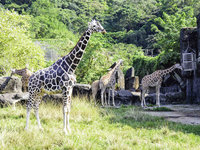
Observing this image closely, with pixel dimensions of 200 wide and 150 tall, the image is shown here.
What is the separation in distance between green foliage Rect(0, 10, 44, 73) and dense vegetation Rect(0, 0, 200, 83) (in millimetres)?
92

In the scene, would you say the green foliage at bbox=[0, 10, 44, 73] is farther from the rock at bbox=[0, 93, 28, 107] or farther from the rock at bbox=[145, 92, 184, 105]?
the rock at bbox=[145, 92, 184, 105]

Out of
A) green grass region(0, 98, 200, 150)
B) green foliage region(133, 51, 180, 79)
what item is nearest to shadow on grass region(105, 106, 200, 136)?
green grass region(0, 98, 200, 150)

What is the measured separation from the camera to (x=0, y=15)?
13891 mm

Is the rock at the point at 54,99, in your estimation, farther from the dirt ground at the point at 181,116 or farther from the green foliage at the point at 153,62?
the green foliage at the point at 153,62

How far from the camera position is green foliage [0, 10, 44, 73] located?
42.9 feet

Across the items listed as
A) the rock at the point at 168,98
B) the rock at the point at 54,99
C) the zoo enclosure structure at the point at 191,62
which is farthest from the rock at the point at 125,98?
the zoo enclosure structure at the point at 191,62

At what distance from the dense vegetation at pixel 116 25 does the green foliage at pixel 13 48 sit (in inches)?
3.6

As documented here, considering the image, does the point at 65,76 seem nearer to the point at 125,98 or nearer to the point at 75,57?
the point at 75,57

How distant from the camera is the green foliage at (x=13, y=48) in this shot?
42.9 feet

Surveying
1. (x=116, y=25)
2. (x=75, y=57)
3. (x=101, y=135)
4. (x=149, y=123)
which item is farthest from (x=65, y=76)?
(x=116, y=25)

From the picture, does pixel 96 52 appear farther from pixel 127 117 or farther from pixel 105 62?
pixel 127 117

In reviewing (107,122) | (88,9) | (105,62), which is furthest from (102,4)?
(107,122)

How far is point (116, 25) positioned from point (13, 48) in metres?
31.2

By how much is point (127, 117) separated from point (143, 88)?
137 inches
